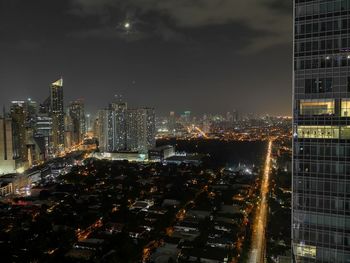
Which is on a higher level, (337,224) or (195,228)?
(337,224)

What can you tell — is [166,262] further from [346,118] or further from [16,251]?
[346,118]

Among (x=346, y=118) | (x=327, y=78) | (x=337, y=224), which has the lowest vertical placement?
(x=337, y=224)

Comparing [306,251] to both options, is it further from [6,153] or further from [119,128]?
[119,128]

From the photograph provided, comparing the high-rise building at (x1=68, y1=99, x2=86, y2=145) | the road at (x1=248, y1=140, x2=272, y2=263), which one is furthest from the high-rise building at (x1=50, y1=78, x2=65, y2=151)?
the road at (x1=248, y1=140, x2=272, y2=263)

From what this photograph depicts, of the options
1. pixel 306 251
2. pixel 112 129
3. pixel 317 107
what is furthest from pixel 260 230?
pixel 112 129

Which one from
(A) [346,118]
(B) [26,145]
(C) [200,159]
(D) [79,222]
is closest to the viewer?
(A) [346,118]

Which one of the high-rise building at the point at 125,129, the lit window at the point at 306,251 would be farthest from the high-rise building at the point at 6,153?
the lit window at the point at 306,251

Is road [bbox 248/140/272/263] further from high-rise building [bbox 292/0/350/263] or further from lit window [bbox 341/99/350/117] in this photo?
lit window [bbox 341/99/350/117]

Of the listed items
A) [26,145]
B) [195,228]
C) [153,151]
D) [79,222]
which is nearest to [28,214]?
[79,222]
